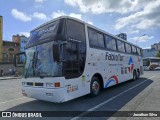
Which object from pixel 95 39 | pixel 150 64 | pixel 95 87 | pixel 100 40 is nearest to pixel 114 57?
pixel 100 40

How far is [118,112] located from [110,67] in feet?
14.8

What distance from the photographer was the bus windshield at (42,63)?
6293mm

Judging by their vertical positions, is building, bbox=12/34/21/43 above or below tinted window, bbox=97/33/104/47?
above

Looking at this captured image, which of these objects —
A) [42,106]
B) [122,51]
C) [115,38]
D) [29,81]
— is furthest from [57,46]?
[122,51]

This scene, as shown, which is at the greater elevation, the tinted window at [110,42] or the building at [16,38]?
the building at [16,38]

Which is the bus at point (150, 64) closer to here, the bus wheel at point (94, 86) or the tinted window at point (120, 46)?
the tinted window at point (120, 46)

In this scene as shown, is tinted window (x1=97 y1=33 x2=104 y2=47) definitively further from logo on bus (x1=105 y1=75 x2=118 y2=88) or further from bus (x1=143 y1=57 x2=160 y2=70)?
bus (x1=143 y1=57 x2=160 y2=70)

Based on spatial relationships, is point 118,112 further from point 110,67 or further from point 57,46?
point 110,67

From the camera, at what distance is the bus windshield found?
20.6 ft

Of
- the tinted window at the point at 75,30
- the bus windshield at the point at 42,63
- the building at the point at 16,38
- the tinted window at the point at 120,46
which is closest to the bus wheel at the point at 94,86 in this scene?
the tinted window at the point at 75,30

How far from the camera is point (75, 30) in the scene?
7.38m

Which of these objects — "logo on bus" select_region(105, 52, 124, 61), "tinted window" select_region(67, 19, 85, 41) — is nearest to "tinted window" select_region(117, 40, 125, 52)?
"logo on bus" select_region(105, 52, 124, 61)

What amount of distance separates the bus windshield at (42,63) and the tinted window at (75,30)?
1.00 metres

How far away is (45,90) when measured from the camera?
6.38m
